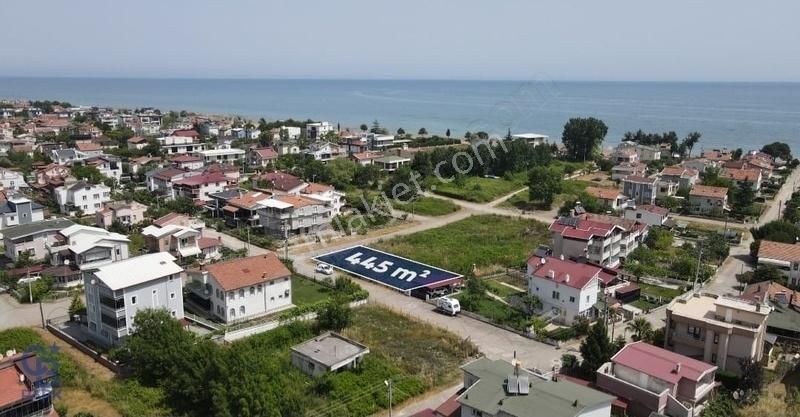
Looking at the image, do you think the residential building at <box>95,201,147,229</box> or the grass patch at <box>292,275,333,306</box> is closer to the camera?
the grass patch at <box>292,275,333,306</box>

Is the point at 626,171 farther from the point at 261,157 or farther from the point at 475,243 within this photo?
the point at 261,157

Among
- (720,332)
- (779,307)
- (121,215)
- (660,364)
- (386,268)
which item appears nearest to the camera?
(660,364)

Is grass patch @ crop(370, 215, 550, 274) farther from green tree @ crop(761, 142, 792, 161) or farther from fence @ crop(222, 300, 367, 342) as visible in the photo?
green tree @ crop(761, 142, 792, 161)

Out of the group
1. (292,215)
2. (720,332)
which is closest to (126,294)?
(292,215)

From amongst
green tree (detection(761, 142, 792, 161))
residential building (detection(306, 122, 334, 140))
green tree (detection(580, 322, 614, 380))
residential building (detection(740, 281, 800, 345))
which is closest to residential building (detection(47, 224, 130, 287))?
green tree (detection(580, 322, 614, 380))

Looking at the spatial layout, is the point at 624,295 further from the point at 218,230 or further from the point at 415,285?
the point at 218,230


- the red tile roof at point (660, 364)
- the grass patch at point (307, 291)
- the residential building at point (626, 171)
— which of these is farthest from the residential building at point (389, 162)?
the red tile roof at point (660, 364)

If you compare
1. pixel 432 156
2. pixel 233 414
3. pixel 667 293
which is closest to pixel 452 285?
pixel 667 293
